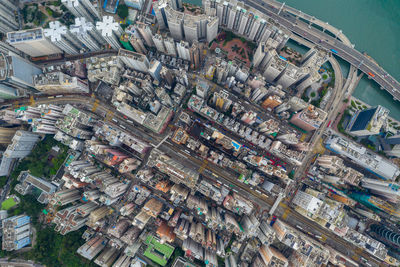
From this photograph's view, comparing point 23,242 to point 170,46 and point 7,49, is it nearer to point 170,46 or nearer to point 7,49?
point 7,49

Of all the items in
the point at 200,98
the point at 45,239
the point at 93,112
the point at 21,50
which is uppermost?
the point at 200,98

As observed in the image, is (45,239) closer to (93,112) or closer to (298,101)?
(93,112)

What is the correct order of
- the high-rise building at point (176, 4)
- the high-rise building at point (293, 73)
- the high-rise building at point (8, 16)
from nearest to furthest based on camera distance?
1. the high-rise building at point (293, 73)
2. the high-rise building at point (8, 16)
3. the high-rise building at point (176, 4)

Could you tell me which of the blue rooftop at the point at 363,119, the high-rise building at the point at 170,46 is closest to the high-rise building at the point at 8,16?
the high-rise building at the point at 170,46

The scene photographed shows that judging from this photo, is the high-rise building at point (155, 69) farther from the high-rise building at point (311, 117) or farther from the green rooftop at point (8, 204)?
the green rooftop at point (8, 204)

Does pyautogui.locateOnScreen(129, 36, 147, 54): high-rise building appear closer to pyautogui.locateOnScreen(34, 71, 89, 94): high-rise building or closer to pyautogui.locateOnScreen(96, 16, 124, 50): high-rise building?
pyautogui.locateOnScreen(96, 16, 124, 50): high-rise building

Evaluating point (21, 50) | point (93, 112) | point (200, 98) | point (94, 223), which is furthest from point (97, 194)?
point (21, 50)

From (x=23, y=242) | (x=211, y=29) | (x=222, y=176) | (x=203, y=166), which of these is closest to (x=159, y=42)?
(x=211, y=29)
